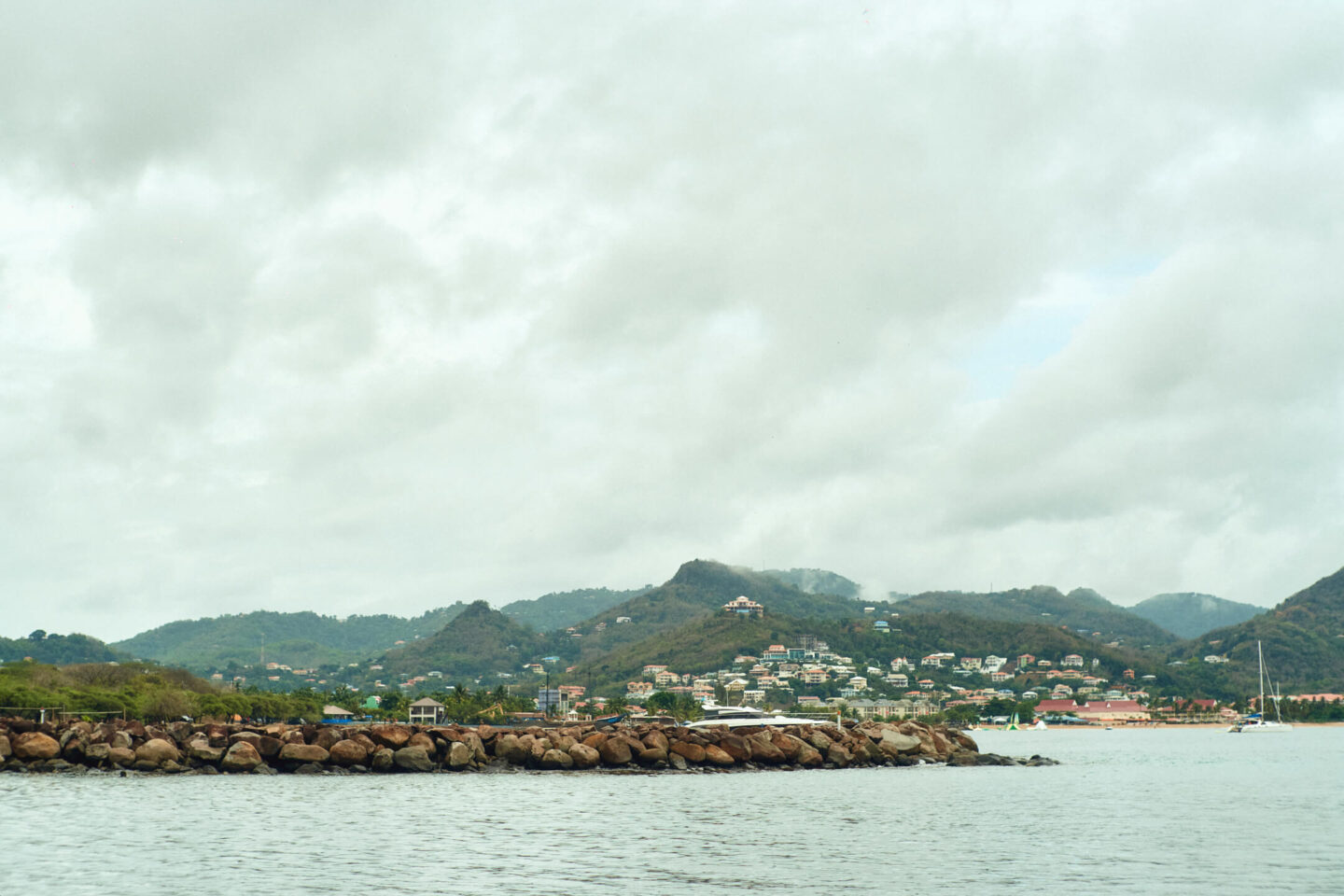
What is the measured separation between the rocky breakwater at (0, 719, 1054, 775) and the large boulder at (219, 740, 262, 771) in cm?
7

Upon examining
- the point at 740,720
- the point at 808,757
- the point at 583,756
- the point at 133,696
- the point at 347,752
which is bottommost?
the point at 808,757

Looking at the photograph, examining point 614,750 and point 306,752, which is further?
point 614,750

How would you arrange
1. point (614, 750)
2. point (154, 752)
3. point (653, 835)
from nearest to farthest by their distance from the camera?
point (653, 835), point (154, 752), point (614, 750)

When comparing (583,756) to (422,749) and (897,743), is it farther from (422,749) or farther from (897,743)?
(897,743)

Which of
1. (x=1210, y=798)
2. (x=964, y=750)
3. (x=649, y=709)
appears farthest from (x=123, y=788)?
(x=649, y=709)

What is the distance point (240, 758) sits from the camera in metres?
65.2

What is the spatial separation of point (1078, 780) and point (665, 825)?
38.1 meters

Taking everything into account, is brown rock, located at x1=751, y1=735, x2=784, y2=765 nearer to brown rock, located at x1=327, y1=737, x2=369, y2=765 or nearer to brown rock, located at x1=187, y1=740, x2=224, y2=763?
brown rock, located at x1=327, y1=737, x2=369, y2=765

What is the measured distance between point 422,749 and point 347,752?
4.09 m

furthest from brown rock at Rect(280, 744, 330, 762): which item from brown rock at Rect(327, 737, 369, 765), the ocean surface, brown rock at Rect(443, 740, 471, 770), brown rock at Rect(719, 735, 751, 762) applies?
brown rock at Rect(719, 735, 751, 762)

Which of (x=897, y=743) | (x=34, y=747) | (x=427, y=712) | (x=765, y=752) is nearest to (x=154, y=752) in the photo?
(x=34, y=747)

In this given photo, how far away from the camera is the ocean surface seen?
29516mm

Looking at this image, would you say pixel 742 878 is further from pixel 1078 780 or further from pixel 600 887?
pixel 1078 780

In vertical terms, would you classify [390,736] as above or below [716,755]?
above
